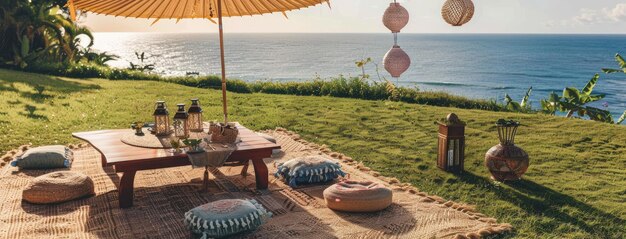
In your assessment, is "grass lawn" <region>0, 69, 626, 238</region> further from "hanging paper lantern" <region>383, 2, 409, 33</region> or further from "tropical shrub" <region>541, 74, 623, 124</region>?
"tropical shrub" <region>541, 74, 623, 124</region>

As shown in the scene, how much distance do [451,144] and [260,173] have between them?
266 cm

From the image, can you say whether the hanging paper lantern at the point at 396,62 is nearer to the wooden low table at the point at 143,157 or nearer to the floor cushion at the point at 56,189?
the wooden low table at the point at 143,157

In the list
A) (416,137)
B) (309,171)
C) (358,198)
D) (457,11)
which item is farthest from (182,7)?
(416,137)

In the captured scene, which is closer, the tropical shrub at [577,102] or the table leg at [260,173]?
the table leg at [260,173]

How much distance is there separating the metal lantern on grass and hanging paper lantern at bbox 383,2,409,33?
1.76 meters

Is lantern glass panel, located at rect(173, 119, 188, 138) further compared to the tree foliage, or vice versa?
the tree foliage

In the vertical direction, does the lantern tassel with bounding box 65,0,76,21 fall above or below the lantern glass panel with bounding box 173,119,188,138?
above

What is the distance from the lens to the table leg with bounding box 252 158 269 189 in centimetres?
661

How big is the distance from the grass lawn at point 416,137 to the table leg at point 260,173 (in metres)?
1.90

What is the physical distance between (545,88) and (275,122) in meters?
54.9

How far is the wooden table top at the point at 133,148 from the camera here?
5.84m

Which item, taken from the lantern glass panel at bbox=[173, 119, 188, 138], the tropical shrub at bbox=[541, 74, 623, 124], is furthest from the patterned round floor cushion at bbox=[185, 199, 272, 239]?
the tropical shrub at bbox=[541, 74, 623, 124]

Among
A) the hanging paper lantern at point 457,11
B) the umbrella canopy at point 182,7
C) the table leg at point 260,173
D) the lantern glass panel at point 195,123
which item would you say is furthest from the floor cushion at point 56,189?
the hanging paper lantern at point 457,11

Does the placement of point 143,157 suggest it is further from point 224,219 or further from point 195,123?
point 224,219
